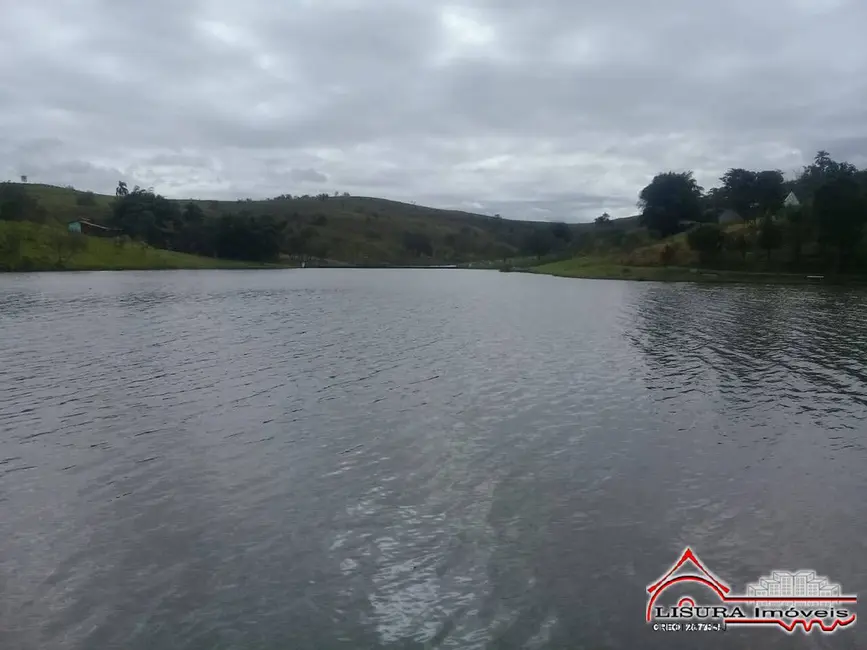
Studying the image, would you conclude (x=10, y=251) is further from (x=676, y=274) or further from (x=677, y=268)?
(x=677, y=268)

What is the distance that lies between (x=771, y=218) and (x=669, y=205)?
43.1 meters

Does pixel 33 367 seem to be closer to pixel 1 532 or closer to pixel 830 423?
pixel 1 532

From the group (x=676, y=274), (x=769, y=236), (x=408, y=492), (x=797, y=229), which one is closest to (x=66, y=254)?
(x=676, y=274)

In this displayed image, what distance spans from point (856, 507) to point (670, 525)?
185 inches

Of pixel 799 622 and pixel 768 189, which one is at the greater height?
pixel 768 189

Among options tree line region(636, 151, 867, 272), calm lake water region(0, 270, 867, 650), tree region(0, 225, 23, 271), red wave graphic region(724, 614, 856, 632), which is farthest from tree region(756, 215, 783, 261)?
tree region(0, 225, 23, 271)

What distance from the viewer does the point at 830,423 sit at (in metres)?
22.9

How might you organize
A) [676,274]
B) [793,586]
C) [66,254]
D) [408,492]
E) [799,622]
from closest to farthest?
[799,622], [793,586], [408,492], [676,274], [66,254]

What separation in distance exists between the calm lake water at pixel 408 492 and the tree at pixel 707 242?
91906 millimetres

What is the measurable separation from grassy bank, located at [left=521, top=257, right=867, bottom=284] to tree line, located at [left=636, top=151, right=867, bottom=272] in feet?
16.6

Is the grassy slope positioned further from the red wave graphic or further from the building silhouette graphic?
the red wave graphic

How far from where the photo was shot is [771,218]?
12638 centimetres

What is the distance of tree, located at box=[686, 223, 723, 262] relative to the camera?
4860 inches

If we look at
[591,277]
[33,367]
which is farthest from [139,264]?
[33,367]
